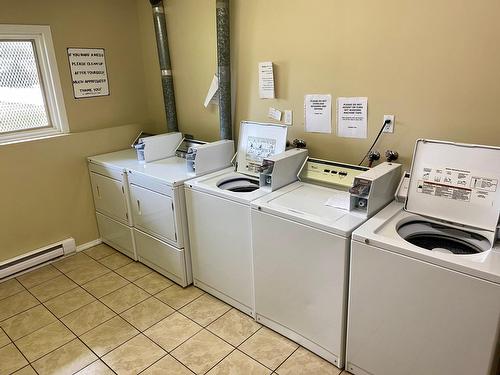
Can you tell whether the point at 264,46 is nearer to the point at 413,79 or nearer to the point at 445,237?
the point at 413,79

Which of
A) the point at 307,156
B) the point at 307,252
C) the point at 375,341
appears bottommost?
the point at 375,341

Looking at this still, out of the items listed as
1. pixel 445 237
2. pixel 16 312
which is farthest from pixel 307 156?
pixel 16 312

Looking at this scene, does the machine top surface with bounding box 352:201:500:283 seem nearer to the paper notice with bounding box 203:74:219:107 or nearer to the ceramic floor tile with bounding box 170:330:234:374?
the ceramic floor tile with bounding box 170:330:234:374

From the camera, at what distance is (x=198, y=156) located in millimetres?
2785

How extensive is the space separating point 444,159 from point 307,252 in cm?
85

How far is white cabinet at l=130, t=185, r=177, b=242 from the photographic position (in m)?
2.77

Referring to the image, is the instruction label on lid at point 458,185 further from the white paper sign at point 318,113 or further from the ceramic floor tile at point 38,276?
the ceramic floor tile at point 38,276

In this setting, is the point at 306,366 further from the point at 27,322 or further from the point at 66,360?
the point at 27,322

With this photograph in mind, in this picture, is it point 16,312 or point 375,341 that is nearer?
point 375,341

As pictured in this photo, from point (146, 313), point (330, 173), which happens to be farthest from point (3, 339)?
point (330, 173)

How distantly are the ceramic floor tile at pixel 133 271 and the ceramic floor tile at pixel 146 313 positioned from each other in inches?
15.0

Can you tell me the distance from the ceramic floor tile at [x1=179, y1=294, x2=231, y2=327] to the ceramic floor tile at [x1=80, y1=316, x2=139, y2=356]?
37 centimetres

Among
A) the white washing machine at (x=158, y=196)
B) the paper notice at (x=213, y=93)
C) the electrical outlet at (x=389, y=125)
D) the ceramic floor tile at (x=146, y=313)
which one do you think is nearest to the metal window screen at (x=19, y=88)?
the white washing machine at (x=158, y=196)

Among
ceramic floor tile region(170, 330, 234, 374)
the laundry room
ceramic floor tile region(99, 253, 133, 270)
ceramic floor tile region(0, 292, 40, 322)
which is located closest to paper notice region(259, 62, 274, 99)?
the laundry room
